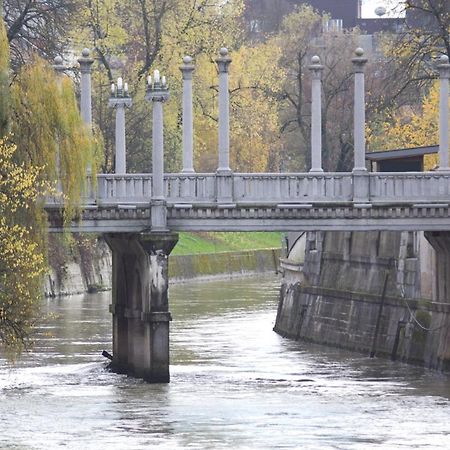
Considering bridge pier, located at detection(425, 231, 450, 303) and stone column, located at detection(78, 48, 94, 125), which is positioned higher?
stone column, located at detection(78, 48, 94, 125)

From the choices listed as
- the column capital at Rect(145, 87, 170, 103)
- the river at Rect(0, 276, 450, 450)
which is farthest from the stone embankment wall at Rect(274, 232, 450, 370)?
the column capital at Rect(145, 87, 170, 103)

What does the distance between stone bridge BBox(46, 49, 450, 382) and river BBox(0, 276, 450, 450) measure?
232cm

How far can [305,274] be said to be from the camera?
72688 millimetres

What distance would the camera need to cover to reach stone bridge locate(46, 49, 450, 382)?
53219mm

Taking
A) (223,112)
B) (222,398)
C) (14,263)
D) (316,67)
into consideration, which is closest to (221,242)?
(223,112)

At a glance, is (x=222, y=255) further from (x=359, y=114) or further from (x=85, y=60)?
(x=359, y=114)

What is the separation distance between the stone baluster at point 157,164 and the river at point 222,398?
352cm

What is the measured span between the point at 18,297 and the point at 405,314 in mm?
20406

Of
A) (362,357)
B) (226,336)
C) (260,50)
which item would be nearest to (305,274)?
(226,336)

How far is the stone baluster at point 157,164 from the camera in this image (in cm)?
5338

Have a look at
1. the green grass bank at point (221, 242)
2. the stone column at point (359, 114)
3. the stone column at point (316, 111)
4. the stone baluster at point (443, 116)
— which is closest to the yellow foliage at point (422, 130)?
the green grass bank at point (221, 242)

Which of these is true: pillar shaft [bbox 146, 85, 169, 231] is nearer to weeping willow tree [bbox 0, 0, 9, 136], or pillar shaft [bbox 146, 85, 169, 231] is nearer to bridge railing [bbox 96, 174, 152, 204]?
bridge railing [bbox 96, 174, 152, 204]

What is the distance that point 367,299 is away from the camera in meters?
64.4

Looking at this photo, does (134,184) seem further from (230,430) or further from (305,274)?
(305,274)
